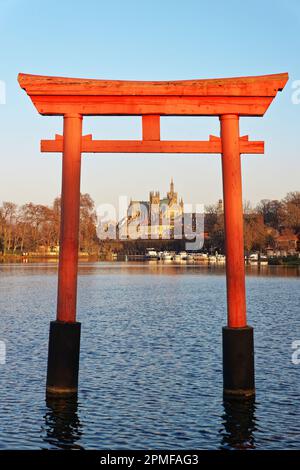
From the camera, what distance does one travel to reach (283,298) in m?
45.9

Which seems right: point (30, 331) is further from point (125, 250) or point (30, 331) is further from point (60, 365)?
point (125, 250)

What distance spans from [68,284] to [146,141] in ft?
11.2

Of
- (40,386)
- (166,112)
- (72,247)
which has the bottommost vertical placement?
(40,386)

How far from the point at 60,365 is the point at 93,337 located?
1189cm

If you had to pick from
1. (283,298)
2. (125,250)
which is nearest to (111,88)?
(283,298)

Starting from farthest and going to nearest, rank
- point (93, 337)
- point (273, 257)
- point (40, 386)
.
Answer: point (273, 257)
point (93, 337)
point (40, 386)

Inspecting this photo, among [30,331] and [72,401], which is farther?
[30,331]

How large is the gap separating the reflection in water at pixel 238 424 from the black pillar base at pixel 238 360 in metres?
0.25

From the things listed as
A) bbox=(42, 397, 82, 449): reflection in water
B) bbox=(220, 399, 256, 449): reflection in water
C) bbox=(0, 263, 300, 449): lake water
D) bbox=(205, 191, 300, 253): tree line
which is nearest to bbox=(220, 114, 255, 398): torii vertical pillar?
bbox=(220, 399, 256, 449): reflection in water

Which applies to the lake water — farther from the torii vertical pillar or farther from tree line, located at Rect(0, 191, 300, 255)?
tree line, located at Rect(0, 191, 300, 255)

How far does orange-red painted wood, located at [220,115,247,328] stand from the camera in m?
13.7

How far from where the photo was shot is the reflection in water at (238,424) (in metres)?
11.6

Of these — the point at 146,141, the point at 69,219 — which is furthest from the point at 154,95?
the point at 69,219

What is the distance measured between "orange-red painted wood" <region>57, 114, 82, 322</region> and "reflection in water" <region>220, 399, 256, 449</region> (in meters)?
3.74
